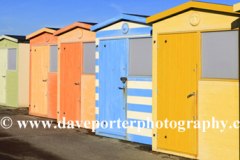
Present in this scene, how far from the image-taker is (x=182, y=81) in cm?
710

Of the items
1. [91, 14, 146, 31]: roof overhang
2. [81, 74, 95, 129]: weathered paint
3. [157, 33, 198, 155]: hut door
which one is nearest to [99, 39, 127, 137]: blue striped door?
[91, 14, 146, 31]: roof overhang

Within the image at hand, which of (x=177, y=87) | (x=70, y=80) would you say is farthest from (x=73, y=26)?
(x=177, y=87)

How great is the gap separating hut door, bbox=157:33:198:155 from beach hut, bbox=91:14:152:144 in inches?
27.3

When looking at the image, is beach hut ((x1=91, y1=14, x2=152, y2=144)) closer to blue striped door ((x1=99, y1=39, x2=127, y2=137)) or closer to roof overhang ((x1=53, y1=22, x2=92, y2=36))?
blue striped door ((x1=99, y1=39, x2=127, y2=137))

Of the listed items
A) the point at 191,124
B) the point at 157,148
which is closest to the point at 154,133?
the point at 157,148

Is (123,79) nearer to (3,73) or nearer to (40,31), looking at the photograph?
(40,31)

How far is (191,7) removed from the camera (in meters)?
6.88

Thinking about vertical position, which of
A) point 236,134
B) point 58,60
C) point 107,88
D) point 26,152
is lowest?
point 26,152

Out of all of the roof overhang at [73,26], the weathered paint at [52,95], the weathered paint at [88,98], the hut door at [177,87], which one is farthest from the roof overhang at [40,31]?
the hut door at [177,87]

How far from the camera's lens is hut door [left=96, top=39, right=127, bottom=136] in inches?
342

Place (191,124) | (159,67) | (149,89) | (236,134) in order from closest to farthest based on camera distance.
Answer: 1. (236,134)
2. (191,124)
3. (159,67)
4. (149,89)

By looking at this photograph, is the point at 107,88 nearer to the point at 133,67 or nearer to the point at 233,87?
the point at 133,67

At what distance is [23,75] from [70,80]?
4691 mm

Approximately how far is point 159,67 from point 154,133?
1439 millimetres
